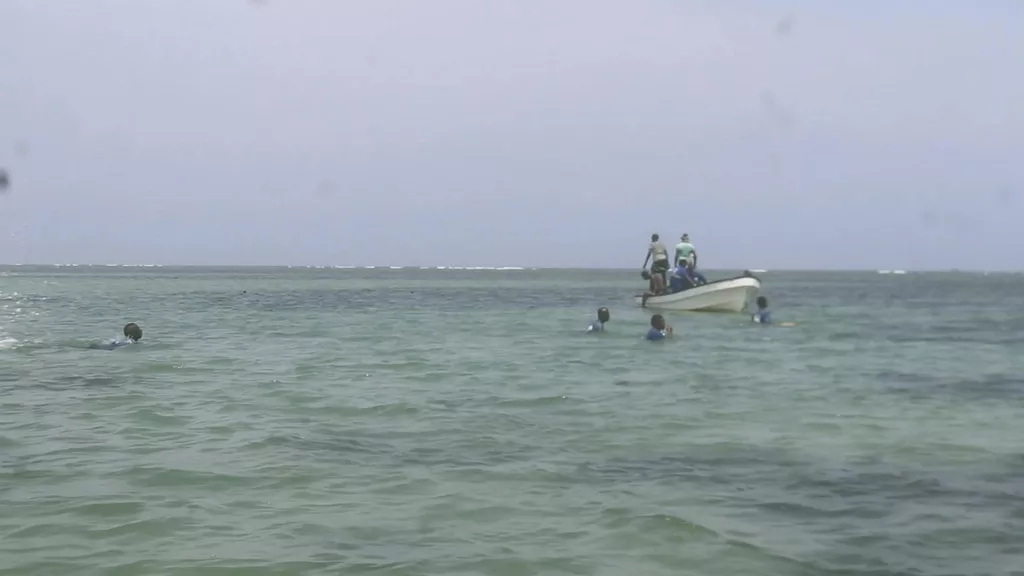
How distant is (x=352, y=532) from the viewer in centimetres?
789

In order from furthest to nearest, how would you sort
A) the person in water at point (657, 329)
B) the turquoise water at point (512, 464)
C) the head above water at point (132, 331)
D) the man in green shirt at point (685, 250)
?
the man in green shirt at point (685, 250)
the person in water at point (657, 329)
the head above water at point (132, 331)
the turquoise water at point (512, 464)

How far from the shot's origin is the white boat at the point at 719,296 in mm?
35281

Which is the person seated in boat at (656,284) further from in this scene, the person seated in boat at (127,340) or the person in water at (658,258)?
the person seated in boat at (127,340)

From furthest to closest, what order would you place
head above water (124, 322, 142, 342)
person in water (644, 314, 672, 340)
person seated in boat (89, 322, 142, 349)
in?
person in water (644, 314, 672, 340) → head above water (124, 322, 142, 342) → person seated in boat (89, 322, 142, 349)

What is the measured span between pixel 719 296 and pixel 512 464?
86.1ft

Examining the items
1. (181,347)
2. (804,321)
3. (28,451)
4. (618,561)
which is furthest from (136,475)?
(804,321)

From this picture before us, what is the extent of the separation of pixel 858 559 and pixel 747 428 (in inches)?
212

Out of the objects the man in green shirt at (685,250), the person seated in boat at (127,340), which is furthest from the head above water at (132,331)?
the man in green shirt at (685,250)

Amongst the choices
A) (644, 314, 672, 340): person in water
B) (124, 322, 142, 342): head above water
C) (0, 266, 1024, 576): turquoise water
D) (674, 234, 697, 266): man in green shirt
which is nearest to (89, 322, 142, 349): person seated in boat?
(124, 322, 142, 342): head above water

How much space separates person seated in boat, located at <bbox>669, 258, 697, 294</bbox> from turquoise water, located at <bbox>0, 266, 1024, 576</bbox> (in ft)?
44.3

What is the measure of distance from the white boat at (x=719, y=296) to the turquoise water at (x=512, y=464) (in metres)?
12.8

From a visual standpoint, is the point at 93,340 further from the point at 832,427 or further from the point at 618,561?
the point at 618,561

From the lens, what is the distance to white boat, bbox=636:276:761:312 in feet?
116

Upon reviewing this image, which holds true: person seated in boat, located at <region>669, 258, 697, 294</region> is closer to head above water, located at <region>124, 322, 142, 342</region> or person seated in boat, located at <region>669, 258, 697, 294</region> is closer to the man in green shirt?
the man in green shirt
